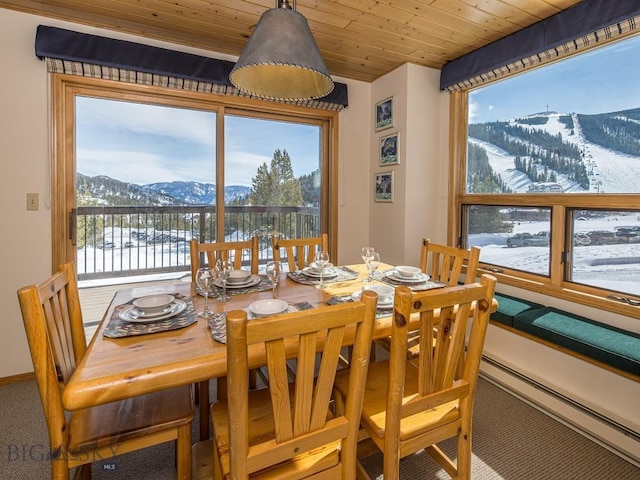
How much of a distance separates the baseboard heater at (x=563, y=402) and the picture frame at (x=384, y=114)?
2119 mm

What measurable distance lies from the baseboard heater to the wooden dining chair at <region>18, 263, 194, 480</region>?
1981 millimetres

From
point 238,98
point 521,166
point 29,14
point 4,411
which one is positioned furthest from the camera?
point 238,98

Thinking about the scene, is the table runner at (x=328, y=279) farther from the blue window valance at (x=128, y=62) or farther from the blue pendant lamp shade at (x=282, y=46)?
the blue window valance at (x=128, y=62)

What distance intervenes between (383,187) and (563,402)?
2.09 meters

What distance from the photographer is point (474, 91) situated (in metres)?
2.93

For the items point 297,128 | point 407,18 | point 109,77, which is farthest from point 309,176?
point 109,77

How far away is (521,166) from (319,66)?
76.7 inches

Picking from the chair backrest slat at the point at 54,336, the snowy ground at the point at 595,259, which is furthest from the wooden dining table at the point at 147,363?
the snowy ground at the point at 595,259

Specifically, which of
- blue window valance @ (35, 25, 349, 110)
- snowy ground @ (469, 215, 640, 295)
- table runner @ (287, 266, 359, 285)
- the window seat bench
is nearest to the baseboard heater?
the window seat bench

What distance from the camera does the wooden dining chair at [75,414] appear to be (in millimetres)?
985

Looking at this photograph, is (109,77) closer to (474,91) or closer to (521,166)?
(474,91)

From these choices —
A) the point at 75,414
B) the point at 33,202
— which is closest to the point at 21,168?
the point at 33,202

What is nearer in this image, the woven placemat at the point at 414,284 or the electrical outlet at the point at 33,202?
the woven placemat at the point at 414,284

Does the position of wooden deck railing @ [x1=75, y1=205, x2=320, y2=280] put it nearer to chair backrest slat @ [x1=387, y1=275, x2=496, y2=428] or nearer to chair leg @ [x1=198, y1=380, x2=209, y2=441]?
chair leg @ [x1=198, y1=380, x2=209, y2=441]
